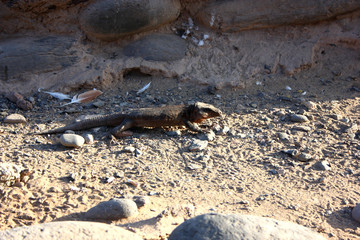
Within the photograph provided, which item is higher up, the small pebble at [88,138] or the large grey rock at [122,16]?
the large grey rock at [122,16]

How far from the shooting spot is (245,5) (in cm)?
670

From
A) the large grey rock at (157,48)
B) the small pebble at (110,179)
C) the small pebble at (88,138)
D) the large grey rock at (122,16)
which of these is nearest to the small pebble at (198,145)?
the small pebble at (110,179)

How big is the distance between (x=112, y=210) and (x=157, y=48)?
385cm

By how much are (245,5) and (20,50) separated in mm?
4001

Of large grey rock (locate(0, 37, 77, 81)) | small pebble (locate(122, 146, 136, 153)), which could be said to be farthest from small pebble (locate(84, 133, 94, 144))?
large grey rock (locate(0, 37, 77, 81))

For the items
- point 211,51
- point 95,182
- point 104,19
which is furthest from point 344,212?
point 104,19

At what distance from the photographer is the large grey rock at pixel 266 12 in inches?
261

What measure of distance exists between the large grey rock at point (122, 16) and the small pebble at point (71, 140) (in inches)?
94.6

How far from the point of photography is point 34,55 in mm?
6223

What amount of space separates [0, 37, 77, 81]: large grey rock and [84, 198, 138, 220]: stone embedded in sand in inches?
146

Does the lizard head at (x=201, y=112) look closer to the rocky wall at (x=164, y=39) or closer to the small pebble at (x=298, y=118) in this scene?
the small pebble at (x=298, y=118)

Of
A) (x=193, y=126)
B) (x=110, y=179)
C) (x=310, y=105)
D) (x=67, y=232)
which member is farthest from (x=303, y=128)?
(x=67, y=232)

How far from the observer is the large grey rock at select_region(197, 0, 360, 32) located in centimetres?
662

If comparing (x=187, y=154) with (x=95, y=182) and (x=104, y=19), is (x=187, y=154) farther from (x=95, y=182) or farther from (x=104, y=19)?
(x=104, y=19)
